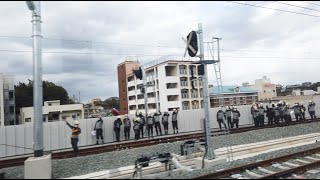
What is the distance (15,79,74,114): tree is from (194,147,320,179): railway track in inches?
2874

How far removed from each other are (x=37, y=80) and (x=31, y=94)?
250 feet

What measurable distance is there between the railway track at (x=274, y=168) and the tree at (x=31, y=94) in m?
73.0

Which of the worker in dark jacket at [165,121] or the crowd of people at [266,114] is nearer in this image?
the worker in dark jacket at [165,121]

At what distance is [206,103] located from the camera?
38.9 ft

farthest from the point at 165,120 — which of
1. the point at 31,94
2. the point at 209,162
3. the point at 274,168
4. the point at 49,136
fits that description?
the point at 31,94

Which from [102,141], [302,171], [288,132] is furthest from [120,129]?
[302,171]

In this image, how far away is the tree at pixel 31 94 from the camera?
254 ft

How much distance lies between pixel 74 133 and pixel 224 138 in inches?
314

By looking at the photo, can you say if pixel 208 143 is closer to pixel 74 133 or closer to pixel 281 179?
pixel 281 179

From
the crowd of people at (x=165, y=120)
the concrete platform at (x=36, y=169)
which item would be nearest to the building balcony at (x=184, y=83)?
the crowd of people at (x=165, y=120)

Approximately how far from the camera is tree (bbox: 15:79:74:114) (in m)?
77.4

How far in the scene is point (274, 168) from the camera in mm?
10703

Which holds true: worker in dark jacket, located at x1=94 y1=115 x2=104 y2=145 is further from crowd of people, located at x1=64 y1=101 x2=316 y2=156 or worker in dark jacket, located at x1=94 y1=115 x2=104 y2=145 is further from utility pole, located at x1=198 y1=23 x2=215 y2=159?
utility pole, located at x1=198 y1=23 x2=215 y2=159

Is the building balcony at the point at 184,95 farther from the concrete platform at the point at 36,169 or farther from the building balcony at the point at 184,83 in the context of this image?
the concrete platform at the point at 36,169
